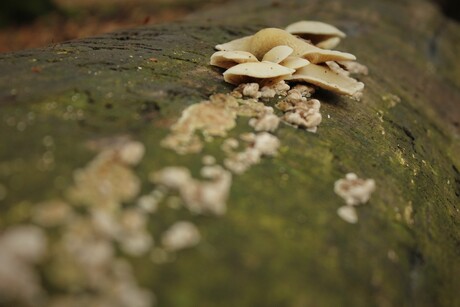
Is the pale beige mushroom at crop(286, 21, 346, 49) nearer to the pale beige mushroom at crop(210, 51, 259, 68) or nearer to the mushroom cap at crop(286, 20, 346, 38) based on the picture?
the mushroom cap at crop(286, 20, 346, 38)

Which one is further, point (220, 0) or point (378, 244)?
point (220, 0)

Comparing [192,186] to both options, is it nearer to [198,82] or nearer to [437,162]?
[198,82]

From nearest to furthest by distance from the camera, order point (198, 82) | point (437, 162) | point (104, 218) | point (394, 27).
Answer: point (104, 218), point (198, 82), point (437, 162), point (394, 27)

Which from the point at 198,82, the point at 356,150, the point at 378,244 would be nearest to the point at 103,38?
the point at 198,82

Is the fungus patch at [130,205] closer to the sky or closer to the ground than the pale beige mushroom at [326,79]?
closer to the sky

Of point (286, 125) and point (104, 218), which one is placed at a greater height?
point (104, 218)

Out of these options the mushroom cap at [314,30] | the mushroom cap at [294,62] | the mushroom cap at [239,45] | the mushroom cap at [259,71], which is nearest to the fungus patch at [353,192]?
the mushroom cap at [259,71]

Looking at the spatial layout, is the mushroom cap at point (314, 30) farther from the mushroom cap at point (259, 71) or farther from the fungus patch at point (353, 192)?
the fungus patch at point (353, 192)
